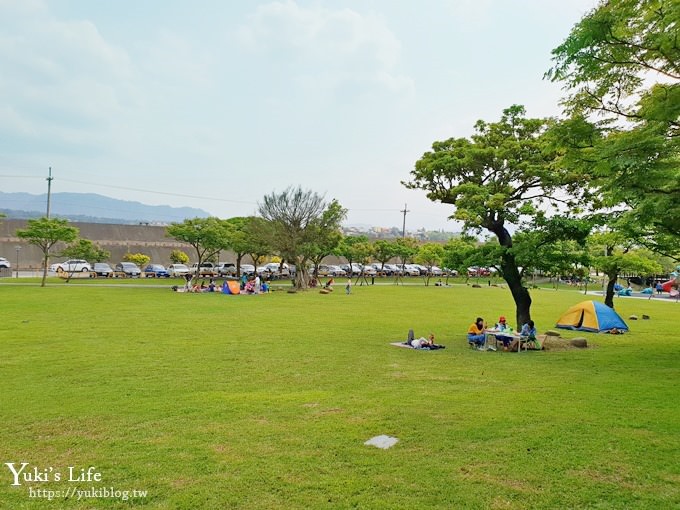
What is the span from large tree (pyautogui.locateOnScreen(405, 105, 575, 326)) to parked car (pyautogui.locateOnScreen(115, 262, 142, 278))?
40.5 m

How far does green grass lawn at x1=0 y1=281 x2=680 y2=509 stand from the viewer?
4.86 m

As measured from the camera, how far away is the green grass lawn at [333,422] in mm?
4859

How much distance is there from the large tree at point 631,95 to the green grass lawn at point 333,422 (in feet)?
11.8

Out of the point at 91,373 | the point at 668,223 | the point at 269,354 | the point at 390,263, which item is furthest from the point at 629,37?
the point at 390,263

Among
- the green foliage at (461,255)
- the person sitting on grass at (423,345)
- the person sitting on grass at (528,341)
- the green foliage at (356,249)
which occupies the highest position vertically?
the green foliage at (356,249)

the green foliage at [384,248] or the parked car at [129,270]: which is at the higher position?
the green foliage at [384,248]

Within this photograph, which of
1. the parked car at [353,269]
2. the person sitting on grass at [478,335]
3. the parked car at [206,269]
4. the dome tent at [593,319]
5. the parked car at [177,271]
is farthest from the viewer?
the parked car at [353,269]

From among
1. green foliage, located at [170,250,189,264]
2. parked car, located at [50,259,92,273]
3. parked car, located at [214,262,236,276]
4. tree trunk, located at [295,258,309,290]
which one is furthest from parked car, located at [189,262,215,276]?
tree trunk, located at [295,258,309,290]

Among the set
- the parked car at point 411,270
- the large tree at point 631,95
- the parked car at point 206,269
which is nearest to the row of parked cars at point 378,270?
the parked car at point 411,270

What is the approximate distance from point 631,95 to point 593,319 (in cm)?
1152

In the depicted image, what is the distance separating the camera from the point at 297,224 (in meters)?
39.7

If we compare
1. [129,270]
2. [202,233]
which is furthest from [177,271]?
[202,233]

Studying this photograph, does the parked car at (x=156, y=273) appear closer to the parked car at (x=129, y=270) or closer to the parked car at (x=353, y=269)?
the parked car at (x=129, y=270)

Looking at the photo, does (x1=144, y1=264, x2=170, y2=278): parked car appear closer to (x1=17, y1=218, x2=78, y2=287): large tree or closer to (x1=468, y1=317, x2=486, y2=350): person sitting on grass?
(x1=17, y1=218, x2=78, y2=287): large tree
